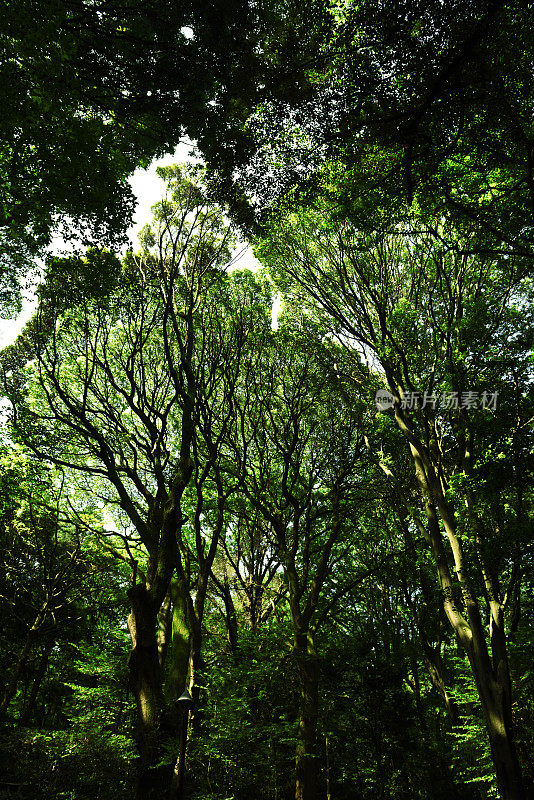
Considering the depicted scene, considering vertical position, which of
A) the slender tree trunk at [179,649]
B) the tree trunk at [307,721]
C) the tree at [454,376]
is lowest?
the tree trunk at [307,721]

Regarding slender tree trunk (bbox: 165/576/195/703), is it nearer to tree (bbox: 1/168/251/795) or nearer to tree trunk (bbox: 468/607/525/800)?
tree (bbox: 1/168/251/795)

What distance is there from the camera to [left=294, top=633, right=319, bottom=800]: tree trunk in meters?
7.69

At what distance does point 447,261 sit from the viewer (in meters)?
8.84

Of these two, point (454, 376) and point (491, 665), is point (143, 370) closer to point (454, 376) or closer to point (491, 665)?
point (454, 376)

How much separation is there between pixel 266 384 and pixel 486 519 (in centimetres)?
566

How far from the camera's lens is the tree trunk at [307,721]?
7691 millimetres

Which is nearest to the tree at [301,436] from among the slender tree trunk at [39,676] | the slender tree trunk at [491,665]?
the slender tree trunk at [491,665]

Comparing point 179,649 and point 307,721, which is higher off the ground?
point 179,649

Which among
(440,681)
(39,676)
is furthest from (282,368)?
(39,676)

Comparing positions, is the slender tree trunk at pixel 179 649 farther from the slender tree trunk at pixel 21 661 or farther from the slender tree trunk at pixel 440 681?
the slender tree trunk at pixel 440 681

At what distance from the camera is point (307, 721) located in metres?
8.12

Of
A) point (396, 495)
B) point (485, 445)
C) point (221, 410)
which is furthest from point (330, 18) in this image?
point (396, 495)

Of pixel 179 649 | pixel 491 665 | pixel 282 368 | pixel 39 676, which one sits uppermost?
pixel 282 368

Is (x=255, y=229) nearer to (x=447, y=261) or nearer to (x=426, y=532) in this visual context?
(x=447, y=261)
